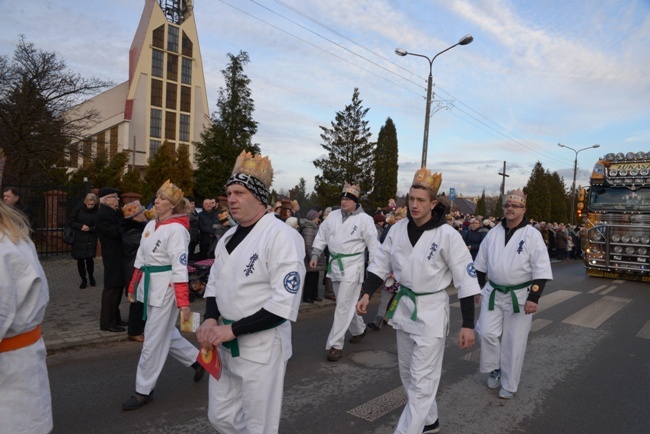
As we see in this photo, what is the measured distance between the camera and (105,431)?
12.5ft

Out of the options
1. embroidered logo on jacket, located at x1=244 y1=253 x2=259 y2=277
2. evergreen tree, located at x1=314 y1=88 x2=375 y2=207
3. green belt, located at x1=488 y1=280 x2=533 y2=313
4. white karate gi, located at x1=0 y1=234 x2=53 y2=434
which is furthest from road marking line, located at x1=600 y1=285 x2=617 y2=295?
evergreen tree, located at x1=314 y1=88 x2=375 y2=207

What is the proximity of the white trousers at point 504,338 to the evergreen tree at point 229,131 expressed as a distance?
1133 inches

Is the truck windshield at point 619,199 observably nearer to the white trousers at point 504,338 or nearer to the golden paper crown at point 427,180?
the white trousers at point 504,338

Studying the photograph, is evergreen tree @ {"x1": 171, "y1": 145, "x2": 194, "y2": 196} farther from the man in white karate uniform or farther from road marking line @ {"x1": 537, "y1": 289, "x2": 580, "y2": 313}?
the man in white karate uniform

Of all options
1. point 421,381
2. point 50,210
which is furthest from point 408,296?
point 50,210

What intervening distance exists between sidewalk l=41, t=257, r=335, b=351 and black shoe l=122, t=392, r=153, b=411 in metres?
2.20

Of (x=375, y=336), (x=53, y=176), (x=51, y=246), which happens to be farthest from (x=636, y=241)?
(x=53, y=176)

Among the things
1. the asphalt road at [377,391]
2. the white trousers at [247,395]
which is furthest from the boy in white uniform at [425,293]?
the white trousers at [247,395]

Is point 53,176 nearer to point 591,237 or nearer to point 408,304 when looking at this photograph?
point 408,304

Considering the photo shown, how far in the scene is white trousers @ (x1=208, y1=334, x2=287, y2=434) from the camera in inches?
104

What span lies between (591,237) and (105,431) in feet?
52.2

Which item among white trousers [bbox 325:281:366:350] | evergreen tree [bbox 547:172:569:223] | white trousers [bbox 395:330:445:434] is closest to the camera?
white trousers [bbox 395:330:445:434]

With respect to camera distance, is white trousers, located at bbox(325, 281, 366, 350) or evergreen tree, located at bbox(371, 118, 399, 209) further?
evergreen tree, located at bbox(371, 118, 399, 209)

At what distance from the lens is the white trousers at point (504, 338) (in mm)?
4852
